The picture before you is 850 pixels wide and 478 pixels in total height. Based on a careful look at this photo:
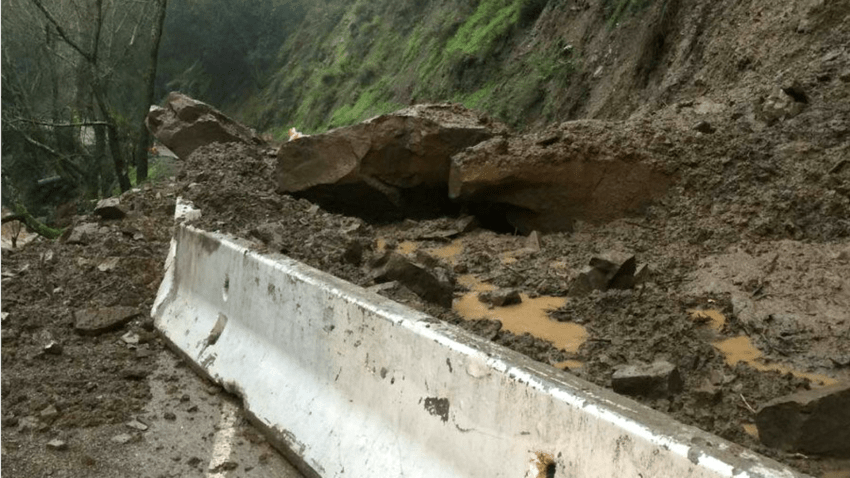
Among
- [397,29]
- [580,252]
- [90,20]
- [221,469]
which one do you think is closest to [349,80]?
[397,29]

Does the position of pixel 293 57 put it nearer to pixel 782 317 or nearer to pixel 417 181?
pixel 417 181

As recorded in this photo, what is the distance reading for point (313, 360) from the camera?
4328 mm

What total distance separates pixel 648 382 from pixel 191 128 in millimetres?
9911

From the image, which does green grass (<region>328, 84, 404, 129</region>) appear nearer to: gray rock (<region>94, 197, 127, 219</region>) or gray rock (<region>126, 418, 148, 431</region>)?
gray rock (<region>94, 197, 127, 219</region>)

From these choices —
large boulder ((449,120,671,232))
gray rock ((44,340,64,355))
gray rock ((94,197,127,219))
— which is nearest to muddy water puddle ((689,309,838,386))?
large boulder ((449,120,671,232))

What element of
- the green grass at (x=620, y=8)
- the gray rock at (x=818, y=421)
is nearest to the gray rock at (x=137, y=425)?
the gray rock at (x=818, y=421)

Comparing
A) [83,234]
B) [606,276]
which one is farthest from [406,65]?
[606,276]

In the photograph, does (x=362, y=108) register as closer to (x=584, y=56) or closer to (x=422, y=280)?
(x=584, y=56)

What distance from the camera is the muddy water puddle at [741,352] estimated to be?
4152 millimetres

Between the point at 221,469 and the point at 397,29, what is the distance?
29522 mm

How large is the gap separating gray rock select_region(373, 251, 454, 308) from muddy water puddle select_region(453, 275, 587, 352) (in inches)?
5.0

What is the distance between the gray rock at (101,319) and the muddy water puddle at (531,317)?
2.52 m

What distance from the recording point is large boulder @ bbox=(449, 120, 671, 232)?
687 cm

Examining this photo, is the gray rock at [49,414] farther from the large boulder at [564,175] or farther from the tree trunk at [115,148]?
the tree trunk at [115,148]
